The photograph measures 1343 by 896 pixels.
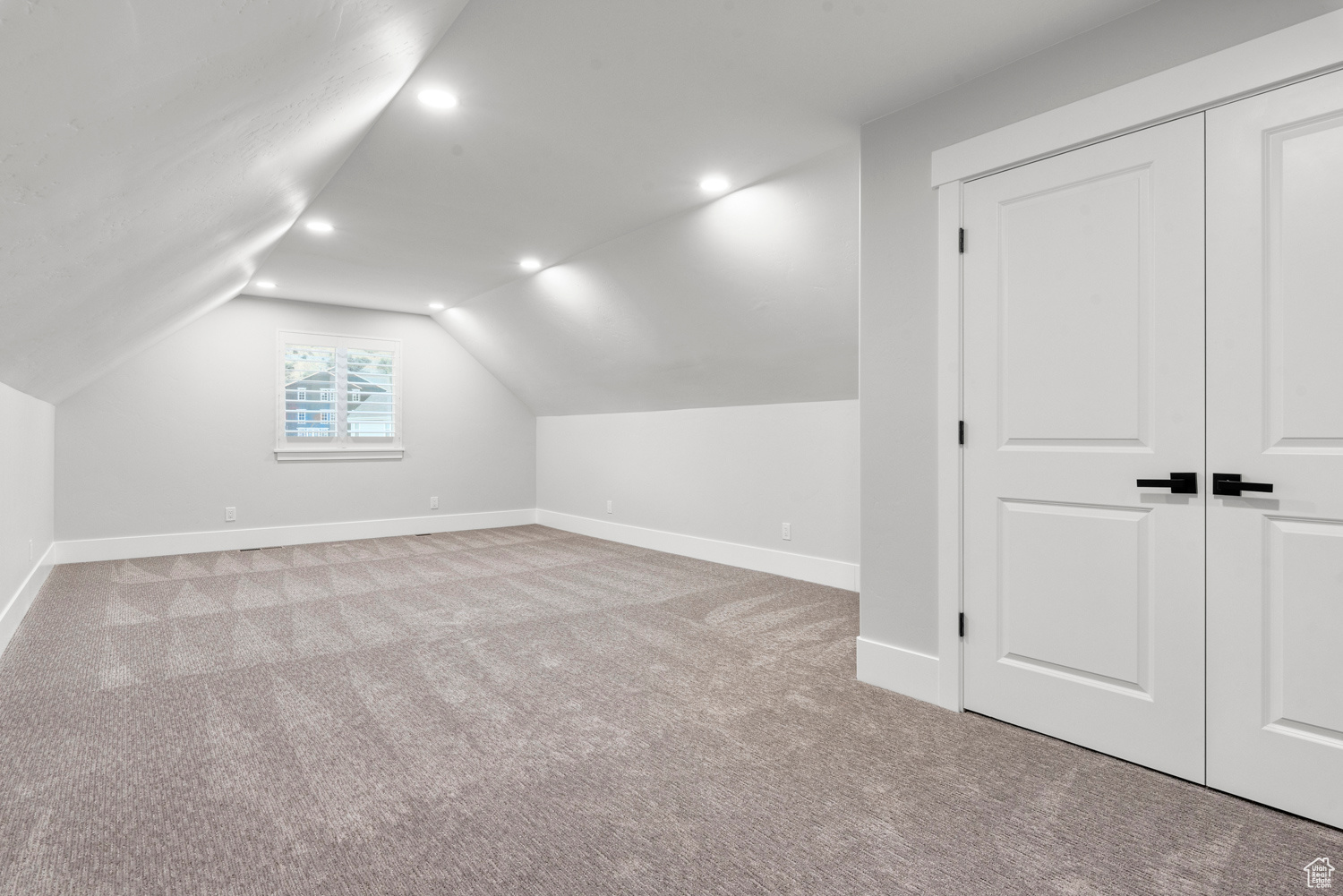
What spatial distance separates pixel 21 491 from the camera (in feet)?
13.3

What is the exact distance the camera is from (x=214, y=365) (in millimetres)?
6371

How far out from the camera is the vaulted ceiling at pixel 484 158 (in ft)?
3.98

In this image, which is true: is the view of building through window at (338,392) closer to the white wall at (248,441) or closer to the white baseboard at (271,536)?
the white wall at (248,441)

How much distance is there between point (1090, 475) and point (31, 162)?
9.27 feet

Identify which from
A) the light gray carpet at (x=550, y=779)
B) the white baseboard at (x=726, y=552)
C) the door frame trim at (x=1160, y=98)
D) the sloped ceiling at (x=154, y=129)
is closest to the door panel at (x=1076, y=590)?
the light gray carpet at (x=550, y=779)

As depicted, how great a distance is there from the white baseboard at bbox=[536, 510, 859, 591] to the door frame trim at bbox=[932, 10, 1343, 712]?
203cm

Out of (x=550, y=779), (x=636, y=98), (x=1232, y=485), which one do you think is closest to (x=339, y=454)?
(x=636, y=98)

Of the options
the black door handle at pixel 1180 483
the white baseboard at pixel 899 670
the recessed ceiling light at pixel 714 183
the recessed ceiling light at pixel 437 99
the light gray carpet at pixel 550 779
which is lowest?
the light gray carpet at pixel 550 779

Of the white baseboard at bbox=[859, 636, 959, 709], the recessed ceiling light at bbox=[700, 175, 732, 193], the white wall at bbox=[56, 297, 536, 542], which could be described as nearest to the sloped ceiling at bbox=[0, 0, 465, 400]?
the recessed ceiling light at bbox=[700, 175, 732, 193]

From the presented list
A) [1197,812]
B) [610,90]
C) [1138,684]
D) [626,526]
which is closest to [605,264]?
[610,90]

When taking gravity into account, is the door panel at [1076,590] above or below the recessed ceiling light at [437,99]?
below

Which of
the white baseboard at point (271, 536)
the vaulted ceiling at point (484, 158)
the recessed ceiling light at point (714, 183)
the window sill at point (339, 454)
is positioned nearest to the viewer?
the vaulted ceiling at point (484, 158)

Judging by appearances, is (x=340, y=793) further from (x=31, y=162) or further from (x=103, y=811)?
(x=31, y=162)

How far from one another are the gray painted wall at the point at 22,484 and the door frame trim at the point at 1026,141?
175 inches
